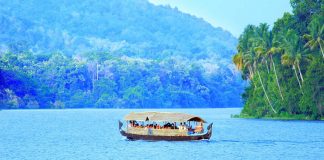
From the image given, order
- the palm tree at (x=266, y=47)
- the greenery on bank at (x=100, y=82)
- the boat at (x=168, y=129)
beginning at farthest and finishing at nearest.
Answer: the greenery on bank at (x=100, y=82) → the palm tree at (x=266, y=47) → the boat at (x=168, y=129)

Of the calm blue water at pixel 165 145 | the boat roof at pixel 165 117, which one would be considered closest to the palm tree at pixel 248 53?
the calm blue water at pixel 165 145

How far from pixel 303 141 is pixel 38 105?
111 meters

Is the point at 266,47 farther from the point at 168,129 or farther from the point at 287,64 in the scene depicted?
the point at 168,129

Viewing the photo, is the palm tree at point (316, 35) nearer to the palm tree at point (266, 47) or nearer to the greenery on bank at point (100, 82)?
the palm tree at point (266, 47)

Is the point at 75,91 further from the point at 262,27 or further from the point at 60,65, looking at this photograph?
the point at 262,27

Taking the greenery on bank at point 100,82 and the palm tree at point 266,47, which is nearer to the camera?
the palm tree at point 266,47

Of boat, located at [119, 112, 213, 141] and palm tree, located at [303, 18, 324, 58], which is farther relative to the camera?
palm tree, located at [303, 18, 324, 58]

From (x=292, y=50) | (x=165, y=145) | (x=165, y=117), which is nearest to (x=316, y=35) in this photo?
(x=292, y=50)

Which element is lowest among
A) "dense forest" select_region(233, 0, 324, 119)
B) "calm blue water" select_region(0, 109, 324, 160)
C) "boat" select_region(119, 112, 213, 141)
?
Result: "calm blue water" select_region(0, 109, 324, 160)

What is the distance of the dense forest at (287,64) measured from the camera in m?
90.1

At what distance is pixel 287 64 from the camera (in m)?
93.6

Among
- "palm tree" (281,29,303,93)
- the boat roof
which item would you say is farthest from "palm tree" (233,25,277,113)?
the boat roof

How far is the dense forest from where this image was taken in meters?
90.1

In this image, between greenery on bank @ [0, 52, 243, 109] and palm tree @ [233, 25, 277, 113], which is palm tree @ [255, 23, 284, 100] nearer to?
palm tree @ [233, 25, 277, 113]
